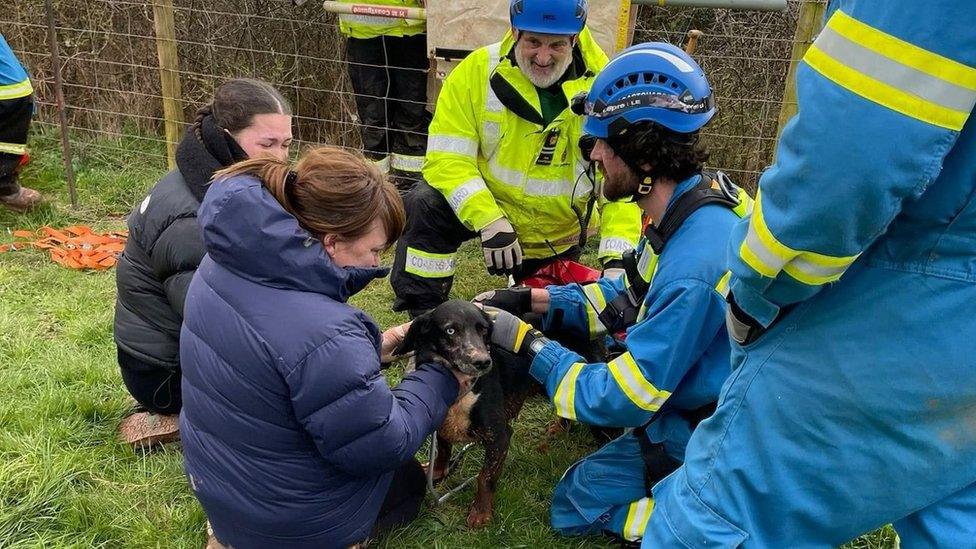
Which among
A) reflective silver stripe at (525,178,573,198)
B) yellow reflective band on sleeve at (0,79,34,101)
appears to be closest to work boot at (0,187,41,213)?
yellow reflective band on sleeve at (0,79,34,101)

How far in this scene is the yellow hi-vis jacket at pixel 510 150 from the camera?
14.3ft

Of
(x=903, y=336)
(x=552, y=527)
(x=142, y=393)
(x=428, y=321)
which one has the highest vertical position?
(x=903, y=336)

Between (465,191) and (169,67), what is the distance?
404 cm

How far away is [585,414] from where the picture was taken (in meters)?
2.96

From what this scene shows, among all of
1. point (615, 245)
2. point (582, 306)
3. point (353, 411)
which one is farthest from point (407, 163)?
point (353, 411)

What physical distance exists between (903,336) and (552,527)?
216cm

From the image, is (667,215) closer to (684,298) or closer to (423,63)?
(684,298)

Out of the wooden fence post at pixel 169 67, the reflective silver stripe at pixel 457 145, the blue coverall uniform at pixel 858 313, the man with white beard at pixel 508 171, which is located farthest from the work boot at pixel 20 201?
the blue coverall uniform at pixel 858 313

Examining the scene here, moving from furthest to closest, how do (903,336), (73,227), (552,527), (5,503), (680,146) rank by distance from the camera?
(73,227)
(552,527)
(5,503)
(680,146)
(903,336)

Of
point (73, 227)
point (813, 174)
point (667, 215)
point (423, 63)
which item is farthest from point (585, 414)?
point (73, 227)

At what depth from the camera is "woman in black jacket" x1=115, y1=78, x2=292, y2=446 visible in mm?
3191

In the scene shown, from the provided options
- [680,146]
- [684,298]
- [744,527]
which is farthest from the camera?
[680,146]

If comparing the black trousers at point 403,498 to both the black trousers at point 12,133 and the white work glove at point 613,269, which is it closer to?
the white work glove at point 613,269

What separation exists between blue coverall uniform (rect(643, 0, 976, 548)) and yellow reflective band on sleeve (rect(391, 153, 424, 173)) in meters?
5.25
